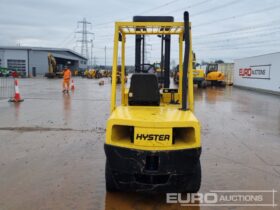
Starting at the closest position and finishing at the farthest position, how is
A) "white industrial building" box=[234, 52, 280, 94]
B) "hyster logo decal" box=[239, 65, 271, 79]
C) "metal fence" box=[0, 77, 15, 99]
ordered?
1. "metal fence" box=[0, 77, 15, 99]
2. "white industrial building" box=[234, 52, 280, 94]
3. "hyster logo decal" box=[239, 65, 271, 79]

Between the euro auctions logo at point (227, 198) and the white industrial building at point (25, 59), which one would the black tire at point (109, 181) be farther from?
the white industrial building at point (25, 59)

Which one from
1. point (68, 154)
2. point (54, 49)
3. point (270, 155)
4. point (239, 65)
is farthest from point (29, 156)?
A: point (54, 49)

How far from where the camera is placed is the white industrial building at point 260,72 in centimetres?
2555

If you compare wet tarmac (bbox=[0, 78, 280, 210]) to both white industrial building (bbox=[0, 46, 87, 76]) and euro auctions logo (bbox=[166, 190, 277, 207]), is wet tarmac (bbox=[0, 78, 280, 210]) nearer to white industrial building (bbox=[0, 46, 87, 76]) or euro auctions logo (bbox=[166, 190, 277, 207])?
euro auctions logo (bbox=[166, 190, 277, 207])

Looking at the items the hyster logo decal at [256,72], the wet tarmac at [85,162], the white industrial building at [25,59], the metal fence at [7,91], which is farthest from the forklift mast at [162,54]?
the white industrial building at [25,59]

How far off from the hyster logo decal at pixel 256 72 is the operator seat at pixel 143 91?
23852mm

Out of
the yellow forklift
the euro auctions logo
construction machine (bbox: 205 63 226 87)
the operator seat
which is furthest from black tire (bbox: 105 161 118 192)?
construction machine (bbox: 205 63 226 87)

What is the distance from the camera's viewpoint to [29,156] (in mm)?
6500

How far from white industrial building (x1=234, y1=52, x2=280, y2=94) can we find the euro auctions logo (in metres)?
21.9

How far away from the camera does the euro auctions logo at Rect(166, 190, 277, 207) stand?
450 cm

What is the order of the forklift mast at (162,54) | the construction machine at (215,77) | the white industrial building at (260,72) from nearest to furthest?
the forklift mast at (162,54)
the white industrial building at (260,72)
the construction machine at (215,77)

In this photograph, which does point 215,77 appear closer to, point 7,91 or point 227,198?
point 7,91

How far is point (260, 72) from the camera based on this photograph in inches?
1123

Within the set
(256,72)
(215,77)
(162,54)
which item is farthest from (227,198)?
(215,77)
